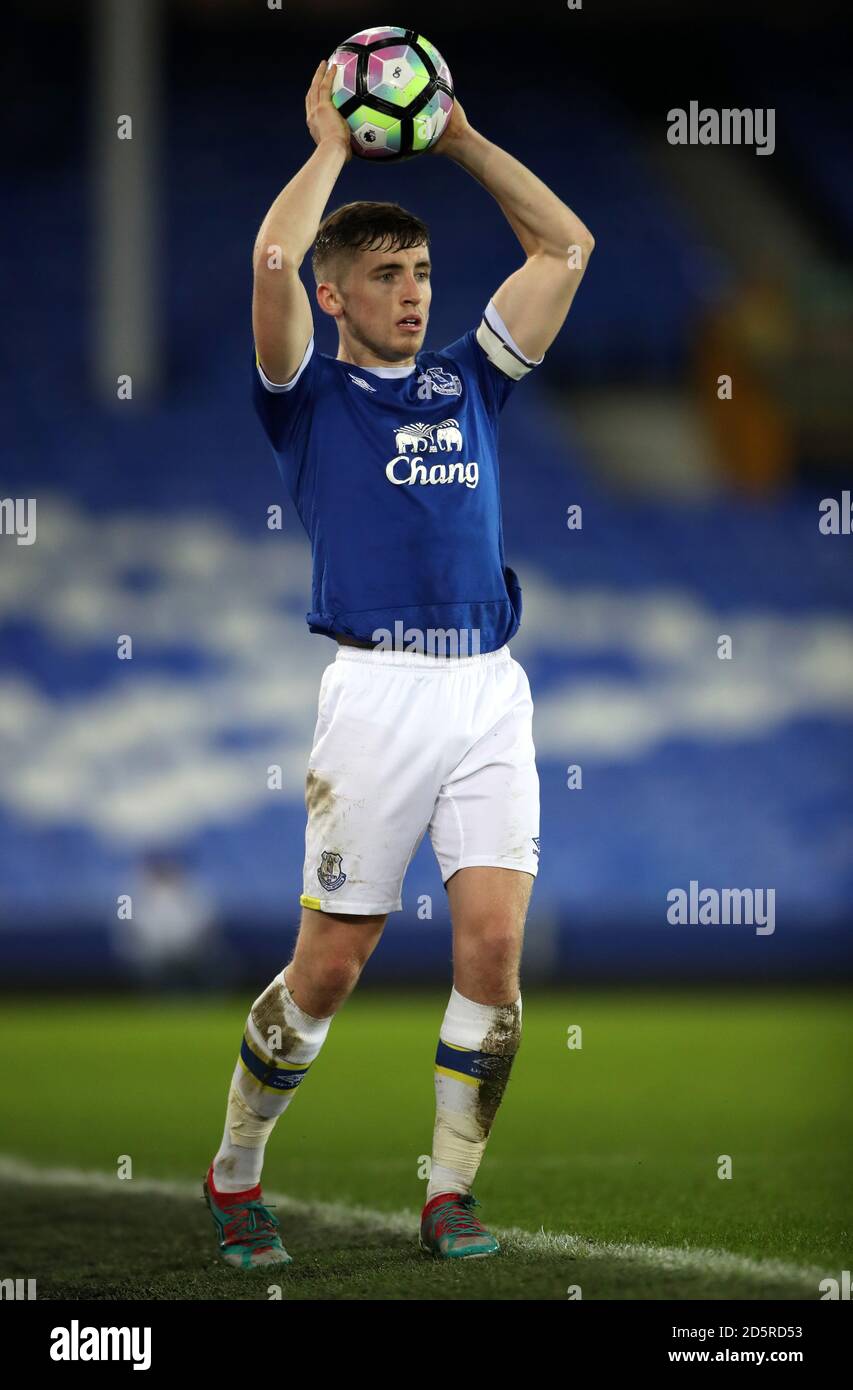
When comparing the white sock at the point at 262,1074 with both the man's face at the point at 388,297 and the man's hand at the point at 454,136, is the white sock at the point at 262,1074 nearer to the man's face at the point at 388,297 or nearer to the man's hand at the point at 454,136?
the man's face at the point at 388,297

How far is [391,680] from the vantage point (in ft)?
14.5

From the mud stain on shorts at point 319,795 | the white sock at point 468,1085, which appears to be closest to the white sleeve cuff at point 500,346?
the mud stain on shorts at point 319,795

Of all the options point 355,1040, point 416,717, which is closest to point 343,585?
point 416,717

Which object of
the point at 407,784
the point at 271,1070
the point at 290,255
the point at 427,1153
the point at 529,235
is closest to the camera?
the point at 290,255

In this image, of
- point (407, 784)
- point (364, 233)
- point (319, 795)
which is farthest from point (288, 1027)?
point (364, 233)

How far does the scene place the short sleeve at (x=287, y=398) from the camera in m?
4.48

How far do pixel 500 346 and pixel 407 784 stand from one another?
1287 mm

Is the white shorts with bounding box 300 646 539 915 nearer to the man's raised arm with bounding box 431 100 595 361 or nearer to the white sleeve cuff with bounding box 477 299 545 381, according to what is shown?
the white sleeve cuff with bounding box 477 299 545 381

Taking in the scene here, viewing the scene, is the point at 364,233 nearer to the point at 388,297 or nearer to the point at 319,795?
the point at 388,297

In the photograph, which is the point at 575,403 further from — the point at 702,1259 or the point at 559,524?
the point at 702,1259

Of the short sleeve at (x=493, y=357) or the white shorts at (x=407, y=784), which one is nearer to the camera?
the white shorts at (x=407, y=784)

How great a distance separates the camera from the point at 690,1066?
9.58m

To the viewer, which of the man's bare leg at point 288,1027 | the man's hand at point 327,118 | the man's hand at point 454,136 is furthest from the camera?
the man's hand at point 454,136

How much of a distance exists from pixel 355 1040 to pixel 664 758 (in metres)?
6.54
